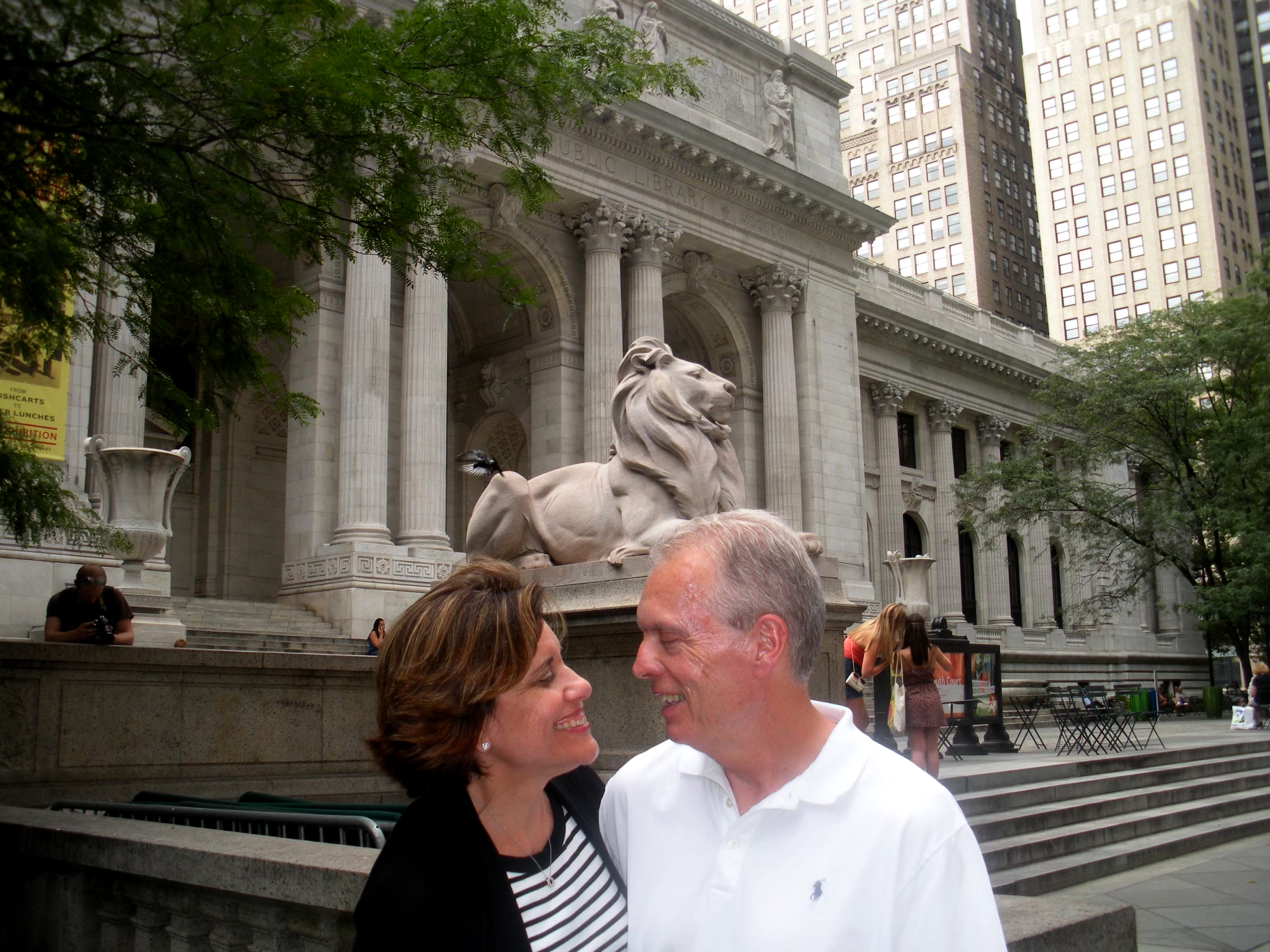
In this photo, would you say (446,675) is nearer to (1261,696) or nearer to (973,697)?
(973,697)

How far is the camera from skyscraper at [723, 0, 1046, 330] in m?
87.1

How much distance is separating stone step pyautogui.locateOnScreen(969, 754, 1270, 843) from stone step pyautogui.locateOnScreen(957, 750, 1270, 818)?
0.11 ft

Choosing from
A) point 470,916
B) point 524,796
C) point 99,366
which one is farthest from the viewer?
point 99,366

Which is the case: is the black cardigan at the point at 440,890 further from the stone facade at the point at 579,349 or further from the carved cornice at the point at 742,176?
the carved cornice at the point at 742,176

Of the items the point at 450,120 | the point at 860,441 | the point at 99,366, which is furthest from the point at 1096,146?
the point at 450,120

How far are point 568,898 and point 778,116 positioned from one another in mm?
35133

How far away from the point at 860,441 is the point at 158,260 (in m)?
31.9

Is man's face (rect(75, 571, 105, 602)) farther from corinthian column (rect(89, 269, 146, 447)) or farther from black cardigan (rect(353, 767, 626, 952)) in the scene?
corinthian column (rect(89, 269, 146, 447))

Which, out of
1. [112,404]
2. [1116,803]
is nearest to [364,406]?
[112,404]

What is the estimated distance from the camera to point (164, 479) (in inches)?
623

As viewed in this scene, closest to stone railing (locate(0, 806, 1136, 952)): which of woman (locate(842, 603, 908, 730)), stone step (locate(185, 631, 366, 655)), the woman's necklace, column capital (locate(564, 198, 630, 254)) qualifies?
the woman's necklace

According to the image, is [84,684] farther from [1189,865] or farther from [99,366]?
[99,366]

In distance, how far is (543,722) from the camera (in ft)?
8.18

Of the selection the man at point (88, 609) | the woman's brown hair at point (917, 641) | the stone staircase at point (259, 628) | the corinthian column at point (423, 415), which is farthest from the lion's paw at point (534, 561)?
the corinthian column at point (423, 415)
